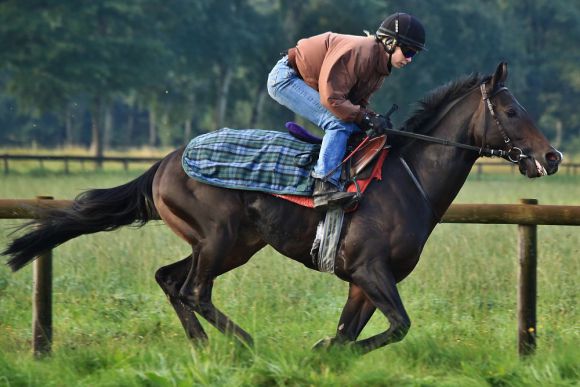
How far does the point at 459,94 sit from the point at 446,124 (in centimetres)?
24

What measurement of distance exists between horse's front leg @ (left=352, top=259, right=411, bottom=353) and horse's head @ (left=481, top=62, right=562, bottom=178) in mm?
1082

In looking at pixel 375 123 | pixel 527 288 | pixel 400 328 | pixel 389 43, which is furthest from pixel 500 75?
pixel 400 328

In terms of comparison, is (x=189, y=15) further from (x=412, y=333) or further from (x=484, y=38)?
(x=412, y=333)

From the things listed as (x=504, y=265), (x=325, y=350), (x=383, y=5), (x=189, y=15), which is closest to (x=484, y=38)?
(x=383, y=5)

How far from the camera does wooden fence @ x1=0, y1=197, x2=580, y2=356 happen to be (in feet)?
21.5

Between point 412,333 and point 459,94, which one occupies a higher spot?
point 459,94

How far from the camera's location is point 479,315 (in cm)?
759

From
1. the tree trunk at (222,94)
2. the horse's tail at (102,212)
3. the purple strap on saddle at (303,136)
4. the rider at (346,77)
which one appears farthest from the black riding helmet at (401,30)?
the tree trunk at (222,94)

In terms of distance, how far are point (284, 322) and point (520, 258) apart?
73.6 inches

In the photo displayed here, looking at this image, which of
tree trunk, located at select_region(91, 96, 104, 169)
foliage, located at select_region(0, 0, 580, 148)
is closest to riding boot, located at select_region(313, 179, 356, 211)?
foliage, located at select_region(0, 0, 580, 148)

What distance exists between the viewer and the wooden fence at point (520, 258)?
6.55 metres

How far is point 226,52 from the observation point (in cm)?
4497

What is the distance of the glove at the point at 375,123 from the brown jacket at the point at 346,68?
0.06 meters

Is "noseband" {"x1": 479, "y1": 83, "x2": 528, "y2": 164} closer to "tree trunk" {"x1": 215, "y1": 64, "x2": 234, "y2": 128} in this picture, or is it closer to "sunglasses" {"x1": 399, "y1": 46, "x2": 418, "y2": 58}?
"sunglasses" {"x1": 399, "y1": 46, "x2": 418, "y2": 58}
